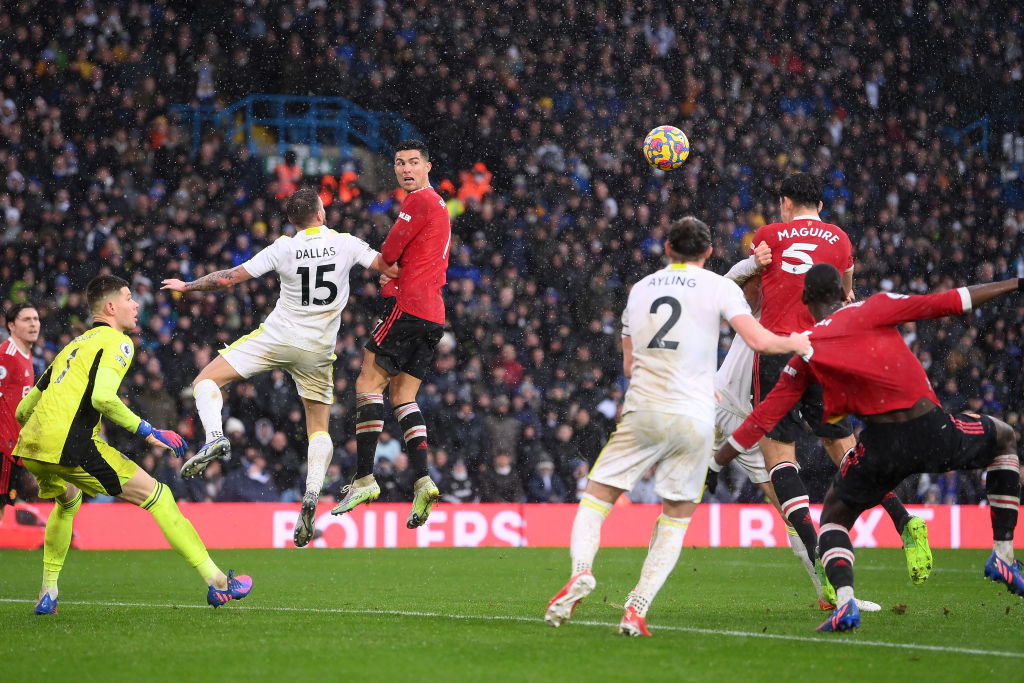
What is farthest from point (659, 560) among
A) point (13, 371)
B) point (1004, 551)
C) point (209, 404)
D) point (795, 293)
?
point (13, 371)

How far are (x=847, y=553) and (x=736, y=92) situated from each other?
16.2 m

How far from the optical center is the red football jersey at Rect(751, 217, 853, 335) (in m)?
8.55

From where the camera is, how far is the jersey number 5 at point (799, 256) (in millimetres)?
8539

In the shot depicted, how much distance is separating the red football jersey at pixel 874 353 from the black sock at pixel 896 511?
1504 mm

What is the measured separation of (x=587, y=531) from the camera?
22.7ft

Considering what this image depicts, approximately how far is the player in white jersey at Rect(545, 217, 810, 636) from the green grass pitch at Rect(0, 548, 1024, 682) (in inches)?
18.0

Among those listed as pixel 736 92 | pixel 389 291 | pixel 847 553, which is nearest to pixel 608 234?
pixel 736 92

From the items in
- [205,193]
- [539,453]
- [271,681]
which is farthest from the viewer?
[205,193]

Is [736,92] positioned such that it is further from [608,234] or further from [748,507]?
[748,507]

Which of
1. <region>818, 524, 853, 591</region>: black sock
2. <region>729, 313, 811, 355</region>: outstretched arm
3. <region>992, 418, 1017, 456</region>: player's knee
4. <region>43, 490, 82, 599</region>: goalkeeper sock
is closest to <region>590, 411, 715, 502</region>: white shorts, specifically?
<region>729, 313, 811, 355</region>: outstretched arm

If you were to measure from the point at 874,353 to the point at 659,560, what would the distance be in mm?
1664

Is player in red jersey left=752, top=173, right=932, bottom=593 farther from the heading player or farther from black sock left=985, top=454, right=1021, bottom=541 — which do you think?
the heading player

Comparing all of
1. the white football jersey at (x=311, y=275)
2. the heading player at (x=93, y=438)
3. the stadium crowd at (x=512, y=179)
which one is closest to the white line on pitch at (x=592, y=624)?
the heading player at (x=93, y=438)

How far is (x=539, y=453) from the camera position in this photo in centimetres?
1734
